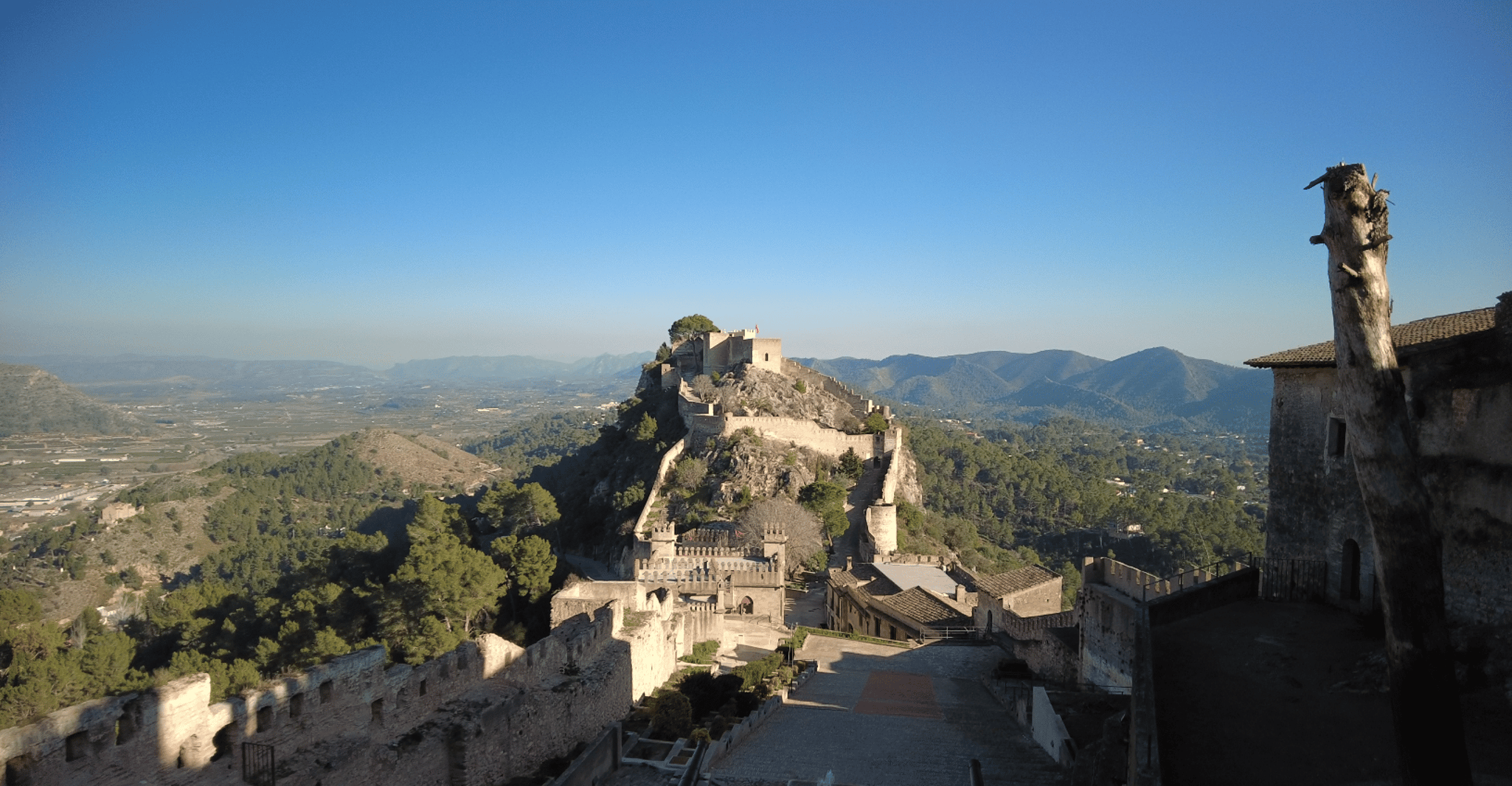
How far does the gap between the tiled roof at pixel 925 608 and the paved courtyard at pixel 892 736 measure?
3.10m

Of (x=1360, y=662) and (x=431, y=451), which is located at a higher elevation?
(x=1360, y=662)

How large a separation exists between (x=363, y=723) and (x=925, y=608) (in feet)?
52.4

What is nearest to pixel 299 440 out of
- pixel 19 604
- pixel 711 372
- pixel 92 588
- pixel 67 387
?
pixel 67 387

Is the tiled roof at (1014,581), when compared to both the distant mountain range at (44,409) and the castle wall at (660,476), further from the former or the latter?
the distant mountain range at (44,409)

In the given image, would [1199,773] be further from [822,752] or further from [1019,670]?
[1019,670]

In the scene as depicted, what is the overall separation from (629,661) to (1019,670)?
312 inches

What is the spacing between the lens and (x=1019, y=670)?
1709cm

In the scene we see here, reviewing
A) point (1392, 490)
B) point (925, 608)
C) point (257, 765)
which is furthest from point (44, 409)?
point (1392, 490)

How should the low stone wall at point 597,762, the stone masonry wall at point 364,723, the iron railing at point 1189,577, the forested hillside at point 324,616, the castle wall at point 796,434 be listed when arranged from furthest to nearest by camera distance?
1. the castle wall at point 796,434
2. the forested hillside at point 324,616
3. the iron railing at point 1189,577
4. the low stone wall at point 597,762
5. the stone masonry wall at point 364,723

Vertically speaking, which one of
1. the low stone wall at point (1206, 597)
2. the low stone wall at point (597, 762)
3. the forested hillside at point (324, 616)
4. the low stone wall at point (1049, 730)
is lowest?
the forested hillside at point (324, 616)

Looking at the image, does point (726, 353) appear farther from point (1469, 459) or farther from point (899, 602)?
point (1469, 459)

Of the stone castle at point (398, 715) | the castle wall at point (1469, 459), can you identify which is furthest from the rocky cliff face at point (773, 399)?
the castle wall at point (1469, 459)

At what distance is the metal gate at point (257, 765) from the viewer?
8.24 metres

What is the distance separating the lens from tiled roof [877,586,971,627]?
2186 cm
